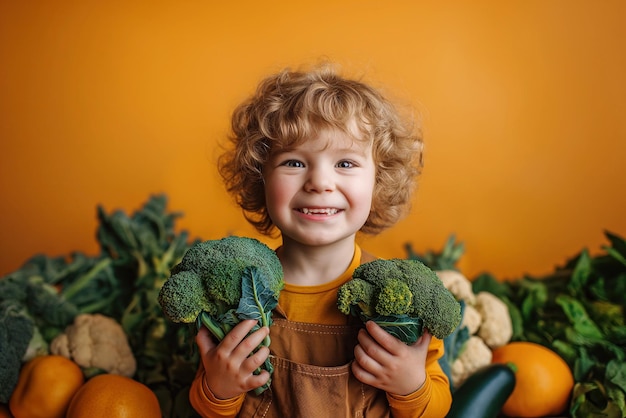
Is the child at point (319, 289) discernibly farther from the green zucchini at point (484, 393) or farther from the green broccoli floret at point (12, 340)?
the green broccoli floret at point (12, 340)

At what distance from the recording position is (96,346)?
2.12 m

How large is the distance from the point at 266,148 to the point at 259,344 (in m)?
0.48

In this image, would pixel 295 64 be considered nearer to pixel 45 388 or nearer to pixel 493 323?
pixel 493 323

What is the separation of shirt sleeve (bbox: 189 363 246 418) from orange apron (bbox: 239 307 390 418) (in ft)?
0.11

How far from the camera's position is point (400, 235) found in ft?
11.6

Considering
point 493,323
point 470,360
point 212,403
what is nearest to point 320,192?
point 212,403

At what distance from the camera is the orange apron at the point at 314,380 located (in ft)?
4.97

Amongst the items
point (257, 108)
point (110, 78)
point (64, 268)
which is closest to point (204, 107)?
point (110, 78)

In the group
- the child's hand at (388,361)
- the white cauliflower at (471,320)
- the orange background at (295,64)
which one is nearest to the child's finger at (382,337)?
the child's hand at (388,361)

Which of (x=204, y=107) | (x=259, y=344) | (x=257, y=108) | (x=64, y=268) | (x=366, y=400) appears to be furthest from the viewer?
(x=204, y=107)

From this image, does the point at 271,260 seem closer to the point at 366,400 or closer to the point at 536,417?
the point at 366,400

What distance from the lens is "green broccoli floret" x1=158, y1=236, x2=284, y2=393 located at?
1387 mm

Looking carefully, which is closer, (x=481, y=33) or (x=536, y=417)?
(x=536, y=417)

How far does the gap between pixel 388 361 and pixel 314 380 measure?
18 centimetres
